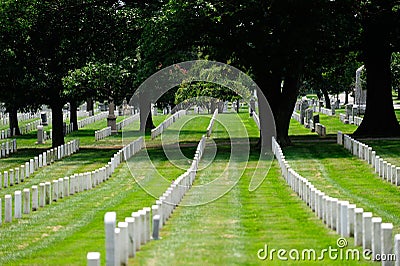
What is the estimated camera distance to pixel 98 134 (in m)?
49.4

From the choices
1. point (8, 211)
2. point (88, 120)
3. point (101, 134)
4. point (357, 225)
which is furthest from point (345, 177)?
point (88, 120)

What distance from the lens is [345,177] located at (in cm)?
2527

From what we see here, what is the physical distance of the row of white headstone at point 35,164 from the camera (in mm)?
25531

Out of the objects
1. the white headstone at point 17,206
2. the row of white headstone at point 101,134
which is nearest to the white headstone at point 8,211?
the white headstone at point 17,206

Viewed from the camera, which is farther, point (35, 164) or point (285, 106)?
point (285, 106)

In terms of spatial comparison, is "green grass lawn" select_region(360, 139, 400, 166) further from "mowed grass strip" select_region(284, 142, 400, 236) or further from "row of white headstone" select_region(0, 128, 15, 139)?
"row of white headstone" select_region(0, 128, 15, 139)

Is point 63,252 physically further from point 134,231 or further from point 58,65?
point 58,65

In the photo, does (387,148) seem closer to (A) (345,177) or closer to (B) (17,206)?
(A) (345,177)

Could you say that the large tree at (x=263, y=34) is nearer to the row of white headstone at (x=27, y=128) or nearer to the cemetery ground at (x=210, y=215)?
the cemetery ground at (x=210, y=215)

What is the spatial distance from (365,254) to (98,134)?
37.8 metres

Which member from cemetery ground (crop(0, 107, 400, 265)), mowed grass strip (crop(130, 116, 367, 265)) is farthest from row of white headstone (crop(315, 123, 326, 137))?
mowed grass strip (crop(130, 116, 367, 265))

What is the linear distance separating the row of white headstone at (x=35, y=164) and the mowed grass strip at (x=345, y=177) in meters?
9.29

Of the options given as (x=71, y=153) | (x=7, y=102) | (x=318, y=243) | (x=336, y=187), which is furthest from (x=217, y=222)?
(x=7, y=102)

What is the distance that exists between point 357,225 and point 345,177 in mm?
12176
